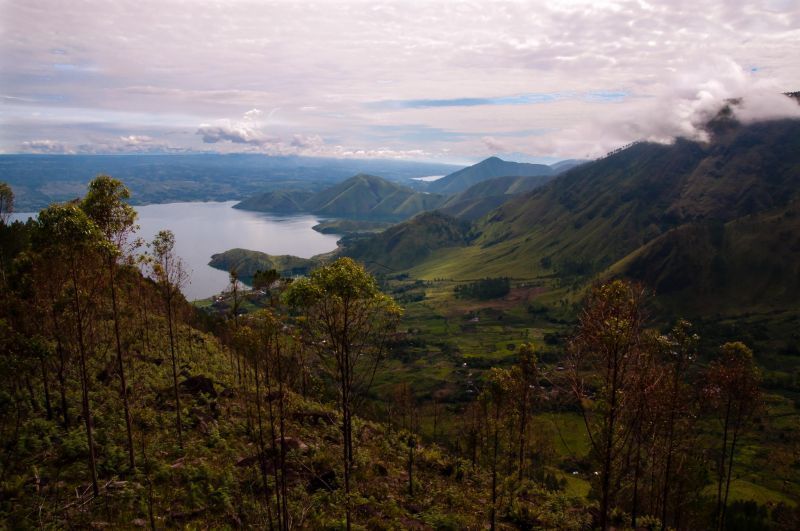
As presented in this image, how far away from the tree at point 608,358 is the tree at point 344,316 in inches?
367

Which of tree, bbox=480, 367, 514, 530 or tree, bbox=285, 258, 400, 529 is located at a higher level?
tree, bbox=285, 258, 400, 529

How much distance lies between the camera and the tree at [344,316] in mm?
21375

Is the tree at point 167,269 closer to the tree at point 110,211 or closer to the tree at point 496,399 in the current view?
the tree at point 110,211

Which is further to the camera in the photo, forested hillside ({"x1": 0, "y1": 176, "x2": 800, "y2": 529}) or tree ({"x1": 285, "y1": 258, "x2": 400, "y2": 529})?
tree ({"x1": 285, "y1": 258, "x2": 400, "y2": 529})

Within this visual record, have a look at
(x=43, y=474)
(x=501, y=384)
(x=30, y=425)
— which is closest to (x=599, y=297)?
(x=501, y=384)

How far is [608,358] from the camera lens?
2023 centimetres

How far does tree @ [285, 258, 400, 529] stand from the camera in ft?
70.1

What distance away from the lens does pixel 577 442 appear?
14488 cm

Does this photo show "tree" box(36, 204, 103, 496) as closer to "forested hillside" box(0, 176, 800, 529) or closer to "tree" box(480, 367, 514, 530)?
"forested hillside" box(0, 176, 800, 529)

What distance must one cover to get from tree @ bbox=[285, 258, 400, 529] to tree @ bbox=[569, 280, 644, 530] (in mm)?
9313

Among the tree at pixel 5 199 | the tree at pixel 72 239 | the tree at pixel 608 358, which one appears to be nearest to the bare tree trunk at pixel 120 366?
the tree at pixel 72 239

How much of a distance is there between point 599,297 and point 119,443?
3057 cm

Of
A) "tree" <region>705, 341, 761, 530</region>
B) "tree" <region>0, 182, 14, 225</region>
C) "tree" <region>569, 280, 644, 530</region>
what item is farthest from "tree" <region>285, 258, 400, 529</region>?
"tree" <region>0, 182, 14, 225</region>

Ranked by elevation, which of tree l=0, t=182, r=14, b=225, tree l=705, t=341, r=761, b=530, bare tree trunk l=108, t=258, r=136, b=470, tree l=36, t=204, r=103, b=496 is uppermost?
tree l=0, t=182, r=14, b=225
